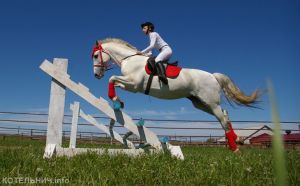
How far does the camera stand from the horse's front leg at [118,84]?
18.5ft

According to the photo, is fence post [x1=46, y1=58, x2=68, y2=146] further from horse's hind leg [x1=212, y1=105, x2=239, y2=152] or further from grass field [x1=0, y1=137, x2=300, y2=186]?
horse's hind leg [x1=212, y1=105, x2=239, y2=152]

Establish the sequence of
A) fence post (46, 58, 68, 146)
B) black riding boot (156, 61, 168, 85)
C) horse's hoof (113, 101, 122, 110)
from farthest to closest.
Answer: black riding boot (156, 61, 168, 85), horse's hoof (113, 101, 122, 110), fence post (46, 58, 68, 146)

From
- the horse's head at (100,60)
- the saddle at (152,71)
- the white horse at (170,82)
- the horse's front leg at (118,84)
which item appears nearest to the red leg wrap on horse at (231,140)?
the white horse at (170,82)

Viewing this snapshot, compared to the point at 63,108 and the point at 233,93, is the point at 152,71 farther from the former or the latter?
the point at 233,93

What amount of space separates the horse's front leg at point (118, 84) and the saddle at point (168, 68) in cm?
40

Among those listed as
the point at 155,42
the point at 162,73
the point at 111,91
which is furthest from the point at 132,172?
the point at 155,42

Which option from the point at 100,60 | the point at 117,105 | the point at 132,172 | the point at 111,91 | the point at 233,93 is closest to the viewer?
the point at 132,172

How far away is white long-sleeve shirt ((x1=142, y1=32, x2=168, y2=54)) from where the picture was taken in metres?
6.55

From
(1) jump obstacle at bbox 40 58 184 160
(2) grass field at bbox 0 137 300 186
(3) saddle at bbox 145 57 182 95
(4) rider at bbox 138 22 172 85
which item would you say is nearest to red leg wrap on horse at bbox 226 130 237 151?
(3) saddle at bbox 145 57 182 95

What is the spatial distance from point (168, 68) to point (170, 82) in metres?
0.29

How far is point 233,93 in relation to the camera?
7297 mm

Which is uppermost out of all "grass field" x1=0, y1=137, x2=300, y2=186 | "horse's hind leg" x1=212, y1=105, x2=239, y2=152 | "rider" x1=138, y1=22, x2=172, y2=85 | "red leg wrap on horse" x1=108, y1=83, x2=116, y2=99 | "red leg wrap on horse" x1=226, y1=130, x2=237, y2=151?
"rider" x1=138, y1=22, x2=172, y2=85

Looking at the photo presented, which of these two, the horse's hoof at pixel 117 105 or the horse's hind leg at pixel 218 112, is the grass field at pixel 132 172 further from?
the horse's hind leg at pixel 218 112

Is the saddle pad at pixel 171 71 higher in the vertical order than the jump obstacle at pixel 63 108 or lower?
higher
